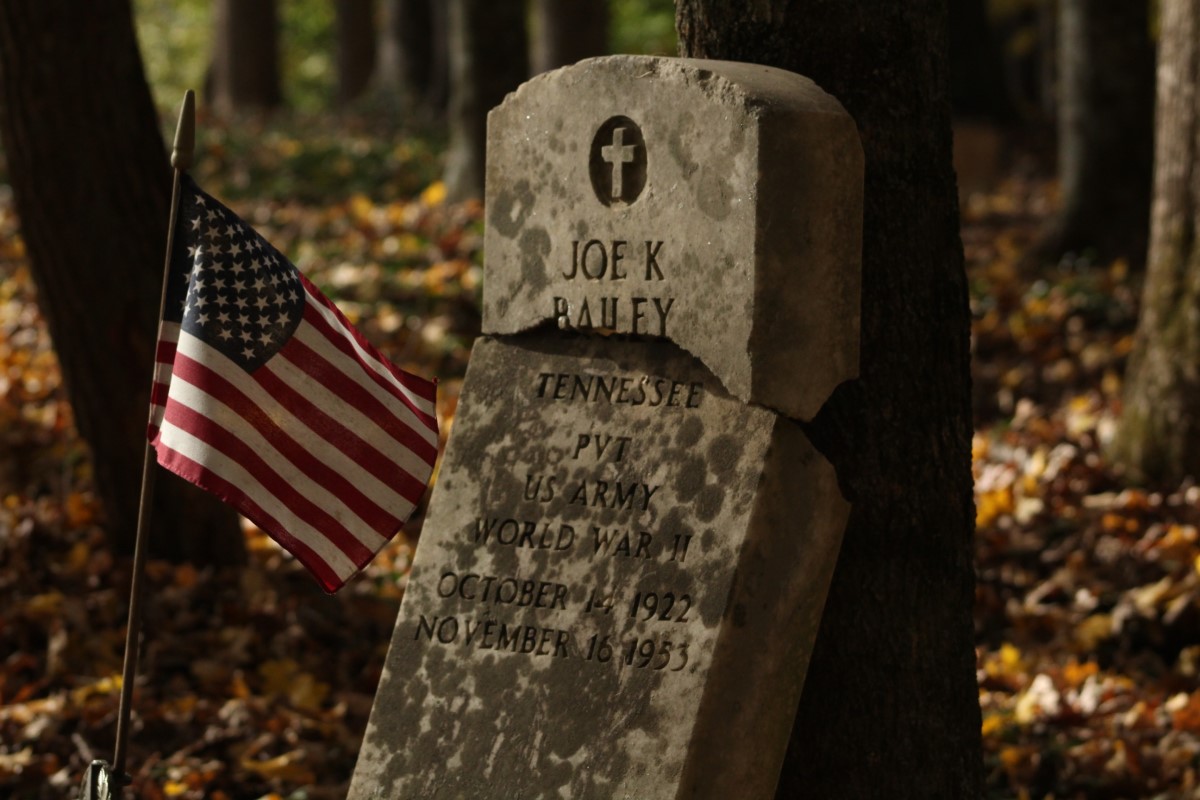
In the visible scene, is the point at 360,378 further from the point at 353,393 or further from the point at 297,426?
the point at 297,426

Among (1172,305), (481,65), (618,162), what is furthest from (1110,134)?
(618,162)

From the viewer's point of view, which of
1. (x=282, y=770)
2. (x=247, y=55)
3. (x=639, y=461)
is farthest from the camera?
(x=247, y=55)

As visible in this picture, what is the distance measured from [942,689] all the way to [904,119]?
57.1 inches

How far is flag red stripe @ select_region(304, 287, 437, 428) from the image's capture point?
3.91 m

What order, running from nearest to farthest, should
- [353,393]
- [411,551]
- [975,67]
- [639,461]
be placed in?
[639,461], [353,393], [411,551], [975,67]

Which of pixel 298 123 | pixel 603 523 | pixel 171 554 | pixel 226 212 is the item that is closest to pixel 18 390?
pixel 171 554

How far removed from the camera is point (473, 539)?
158 inches

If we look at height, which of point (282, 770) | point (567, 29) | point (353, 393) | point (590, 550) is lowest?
point (282, 770)

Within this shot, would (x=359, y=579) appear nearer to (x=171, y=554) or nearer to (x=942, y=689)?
(x=171, y=554)

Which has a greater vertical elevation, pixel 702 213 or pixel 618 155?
pixel 618 155

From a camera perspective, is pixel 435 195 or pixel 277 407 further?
pixel 435 195

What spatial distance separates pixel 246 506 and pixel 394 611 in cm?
275

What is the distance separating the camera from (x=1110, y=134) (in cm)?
1041

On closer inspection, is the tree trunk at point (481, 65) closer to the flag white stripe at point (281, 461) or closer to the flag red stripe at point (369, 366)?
the flag red stripe at point (369, 366)
